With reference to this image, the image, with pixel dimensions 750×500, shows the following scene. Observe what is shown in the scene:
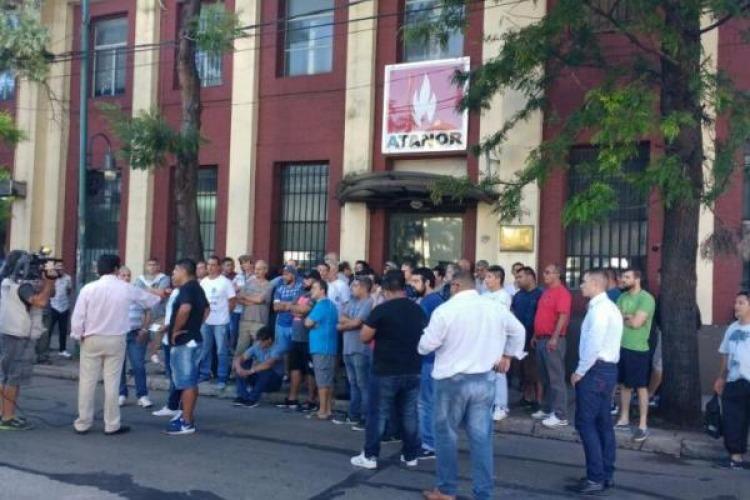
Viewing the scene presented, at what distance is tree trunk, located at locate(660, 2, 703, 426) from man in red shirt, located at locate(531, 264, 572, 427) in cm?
120

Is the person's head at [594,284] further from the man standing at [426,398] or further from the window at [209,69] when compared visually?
the window at [209,69]

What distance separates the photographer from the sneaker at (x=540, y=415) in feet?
33.4

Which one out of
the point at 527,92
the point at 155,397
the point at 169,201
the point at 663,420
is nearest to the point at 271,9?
A: the point at 169,201

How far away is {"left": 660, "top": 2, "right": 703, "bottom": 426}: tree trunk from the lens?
31.5 ft

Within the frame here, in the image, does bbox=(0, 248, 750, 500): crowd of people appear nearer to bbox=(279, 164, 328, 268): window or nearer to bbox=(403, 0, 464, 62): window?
bbox=(279, 164, 328, 268): window

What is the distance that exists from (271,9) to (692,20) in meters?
9.29

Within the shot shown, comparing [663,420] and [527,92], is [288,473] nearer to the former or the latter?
[663,420]

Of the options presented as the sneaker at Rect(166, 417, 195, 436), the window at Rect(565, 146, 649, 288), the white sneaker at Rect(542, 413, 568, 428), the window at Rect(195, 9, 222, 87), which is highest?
the window at Rect(195, 9, 222, 87)

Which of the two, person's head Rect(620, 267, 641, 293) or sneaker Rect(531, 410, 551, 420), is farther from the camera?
sneaker Rect(531, 410, 551, 420)

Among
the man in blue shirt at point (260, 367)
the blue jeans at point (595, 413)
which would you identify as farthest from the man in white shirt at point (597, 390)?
the man in blue shirt at point (260, 367)

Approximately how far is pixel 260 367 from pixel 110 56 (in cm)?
1103

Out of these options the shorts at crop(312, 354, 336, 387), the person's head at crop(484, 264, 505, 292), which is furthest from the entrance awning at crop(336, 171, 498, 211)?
the shorts at crop(312, 354, 336, 387)

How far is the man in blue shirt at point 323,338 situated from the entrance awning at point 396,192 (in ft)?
12.8

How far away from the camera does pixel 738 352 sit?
27.4 feet
